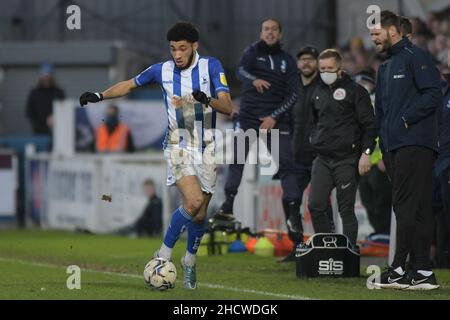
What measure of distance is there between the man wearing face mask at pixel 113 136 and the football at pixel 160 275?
41.7 feet

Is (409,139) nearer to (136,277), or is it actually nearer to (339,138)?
(339,138)

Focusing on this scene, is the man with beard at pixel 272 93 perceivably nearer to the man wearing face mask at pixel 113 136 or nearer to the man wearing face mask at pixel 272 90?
the man wearing face mask at pixel 272 90

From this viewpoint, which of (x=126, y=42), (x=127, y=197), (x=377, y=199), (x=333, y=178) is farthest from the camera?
(x=126, y=42)

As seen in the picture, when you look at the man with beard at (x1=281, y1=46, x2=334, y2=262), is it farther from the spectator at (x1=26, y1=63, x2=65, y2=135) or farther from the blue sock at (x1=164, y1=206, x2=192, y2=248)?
the spectator at (x1=26, y1=63, x2=65, y2=135)

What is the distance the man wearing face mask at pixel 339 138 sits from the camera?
44.7 feet

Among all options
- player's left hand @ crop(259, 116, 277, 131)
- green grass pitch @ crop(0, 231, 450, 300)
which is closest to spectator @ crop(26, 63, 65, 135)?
green grass pitch @ crop(0, 231, 450, 300)

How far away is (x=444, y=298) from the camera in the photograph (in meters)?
11.0

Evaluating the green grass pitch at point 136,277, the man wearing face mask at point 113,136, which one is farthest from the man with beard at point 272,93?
the man wearing face mask at point 113,136

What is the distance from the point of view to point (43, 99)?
86.9 ft

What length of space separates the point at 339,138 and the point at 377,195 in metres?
2.94

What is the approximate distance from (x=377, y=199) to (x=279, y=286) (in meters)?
4.52

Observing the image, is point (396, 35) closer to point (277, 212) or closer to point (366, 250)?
point (366, 250)

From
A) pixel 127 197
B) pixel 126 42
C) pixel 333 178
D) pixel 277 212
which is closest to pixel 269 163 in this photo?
pixel 277 212

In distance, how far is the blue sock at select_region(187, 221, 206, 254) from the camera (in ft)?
39.0
